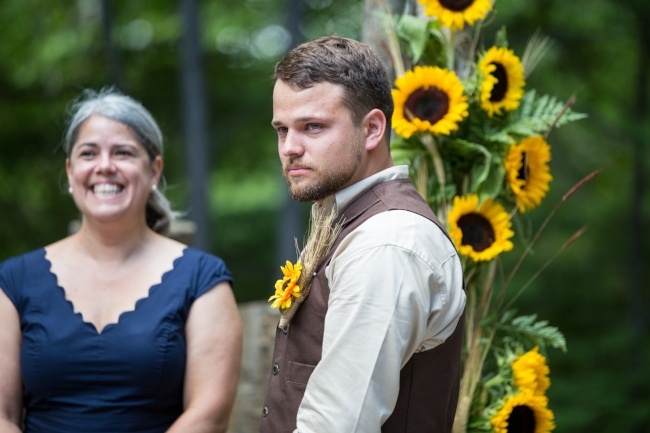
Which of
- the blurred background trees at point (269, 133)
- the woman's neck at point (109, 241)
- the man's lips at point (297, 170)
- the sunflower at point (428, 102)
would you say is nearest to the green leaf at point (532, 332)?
the sunflower at point (428, 102)

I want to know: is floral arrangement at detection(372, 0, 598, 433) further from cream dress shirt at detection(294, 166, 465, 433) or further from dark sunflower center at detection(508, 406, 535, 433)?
cream dress shirt at detection(294, 166, 465, 433)

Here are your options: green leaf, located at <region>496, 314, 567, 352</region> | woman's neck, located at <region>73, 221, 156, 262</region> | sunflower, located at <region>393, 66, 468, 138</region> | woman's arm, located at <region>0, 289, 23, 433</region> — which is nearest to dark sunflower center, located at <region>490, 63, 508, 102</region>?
sunflower, located at <region>393, 66, 468, 138</region>

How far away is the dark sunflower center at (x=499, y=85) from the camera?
2.57 metres

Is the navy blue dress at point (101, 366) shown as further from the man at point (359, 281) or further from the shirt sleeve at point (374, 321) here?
the shirt sleeve at point (374, 321)

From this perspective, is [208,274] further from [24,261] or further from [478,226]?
[478,226]

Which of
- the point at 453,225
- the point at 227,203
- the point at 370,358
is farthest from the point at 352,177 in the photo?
the point at 227,203

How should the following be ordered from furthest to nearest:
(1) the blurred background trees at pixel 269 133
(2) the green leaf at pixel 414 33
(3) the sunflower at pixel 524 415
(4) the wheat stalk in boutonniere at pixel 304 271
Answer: (1) the blurred background trees at pixel 269 133, (2) the green leaf at pixel 414 33, (3) the sunflower at pixel 524 415, (4) the wheat stalk in boutonniere at pixel 304 271

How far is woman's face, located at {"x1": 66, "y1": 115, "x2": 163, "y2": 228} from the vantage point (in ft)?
8.87

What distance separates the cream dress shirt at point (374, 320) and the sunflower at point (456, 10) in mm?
1034

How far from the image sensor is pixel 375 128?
1.86 m

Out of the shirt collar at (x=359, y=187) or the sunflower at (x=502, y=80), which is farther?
the sunflower at (x=502, y=80)

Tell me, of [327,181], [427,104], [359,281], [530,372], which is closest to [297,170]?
[327,181]

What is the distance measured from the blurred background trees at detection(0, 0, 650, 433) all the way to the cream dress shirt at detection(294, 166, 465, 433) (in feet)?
15.3

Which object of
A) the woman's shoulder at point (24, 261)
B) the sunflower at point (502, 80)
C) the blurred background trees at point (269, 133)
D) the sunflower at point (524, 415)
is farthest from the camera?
the blurred background trees at point (269, 133)
